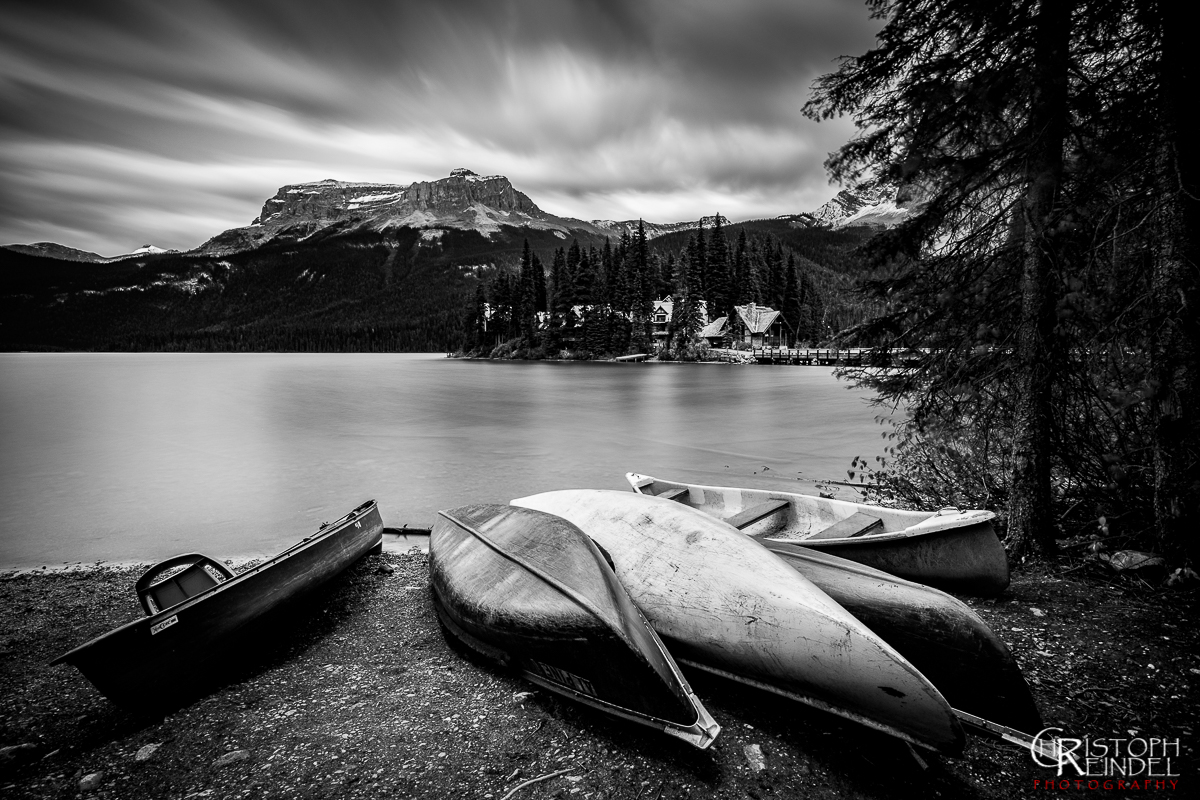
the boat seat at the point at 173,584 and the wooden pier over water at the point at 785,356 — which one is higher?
the wooden pier over water at the point at 785,356

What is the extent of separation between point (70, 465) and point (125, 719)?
14659 mm

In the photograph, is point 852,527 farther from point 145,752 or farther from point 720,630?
point 145,752

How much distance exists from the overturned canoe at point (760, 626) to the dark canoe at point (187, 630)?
2537 millimetres

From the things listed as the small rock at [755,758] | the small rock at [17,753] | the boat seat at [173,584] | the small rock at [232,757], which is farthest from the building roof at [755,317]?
the small rock at [17,753]

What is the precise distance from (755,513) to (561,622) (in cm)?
292

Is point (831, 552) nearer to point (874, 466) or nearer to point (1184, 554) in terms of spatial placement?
point (1184, 554)

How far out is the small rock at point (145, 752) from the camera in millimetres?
3244

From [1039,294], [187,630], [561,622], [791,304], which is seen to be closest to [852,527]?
[1039,294]

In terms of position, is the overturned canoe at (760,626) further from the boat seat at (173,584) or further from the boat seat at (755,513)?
the boat seat at (173,584)

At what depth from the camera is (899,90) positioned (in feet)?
18.0

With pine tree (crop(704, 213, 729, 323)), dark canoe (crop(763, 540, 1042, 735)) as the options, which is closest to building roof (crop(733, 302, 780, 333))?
pine tree (crop(704, 213, 729, 323))

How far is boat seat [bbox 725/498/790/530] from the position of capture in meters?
5.29

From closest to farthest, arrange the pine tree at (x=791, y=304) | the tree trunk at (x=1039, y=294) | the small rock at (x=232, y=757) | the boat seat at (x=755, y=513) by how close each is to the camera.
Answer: the small rock at (x=232, y=757) < the tree trunk at (x=1039, y=294) < the boat seat at (x=755, y=513) < the pine tree at (x=791, y=304)

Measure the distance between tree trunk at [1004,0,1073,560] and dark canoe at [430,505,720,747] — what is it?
409 cm
